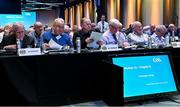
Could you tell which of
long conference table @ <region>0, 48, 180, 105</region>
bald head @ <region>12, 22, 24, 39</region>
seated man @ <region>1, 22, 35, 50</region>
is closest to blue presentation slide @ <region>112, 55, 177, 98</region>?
long conference table @ <region>0, 48, 180, 105</region>

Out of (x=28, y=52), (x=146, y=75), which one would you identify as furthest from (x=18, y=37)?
(x=146, y=75)

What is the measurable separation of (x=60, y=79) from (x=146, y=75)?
642 mm

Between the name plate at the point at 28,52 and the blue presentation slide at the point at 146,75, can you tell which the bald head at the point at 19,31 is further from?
the blue presentation slide at the point at 146,75

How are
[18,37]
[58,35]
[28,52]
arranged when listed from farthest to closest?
1. [58,35]
2. [18,37]
3. [28,52]

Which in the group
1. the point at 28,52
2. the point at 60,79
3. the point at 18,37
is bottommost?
the point at 60,79

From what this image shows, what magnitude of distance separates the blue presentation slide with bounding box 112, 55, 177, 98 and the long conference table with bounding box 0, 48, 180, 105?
0.49ft

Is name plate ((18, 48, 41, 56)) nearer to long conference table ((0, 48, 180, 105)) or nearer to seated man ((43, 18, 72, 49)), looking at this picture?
Result: long conference table ((0, 48, 180, 105))

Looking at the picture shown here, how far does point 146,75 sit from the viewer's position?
2320 millimetres

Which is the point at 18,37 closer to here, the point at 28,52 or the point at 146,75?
the point at 28,52

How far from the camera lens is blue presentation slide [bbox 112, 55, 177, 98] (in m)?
2.25

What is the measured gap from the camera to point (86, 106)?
7.31 ft

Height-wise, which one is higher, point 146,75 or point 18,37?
point 18,37

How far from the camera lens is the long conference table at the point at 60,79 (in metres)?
2.14

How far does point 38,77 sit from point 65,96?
0.25 m
